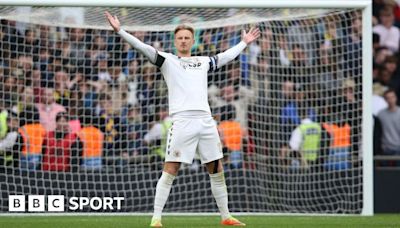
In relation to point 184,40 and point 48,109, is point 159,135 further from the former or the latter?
point 184,40

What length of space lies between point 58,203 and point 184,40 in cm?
413

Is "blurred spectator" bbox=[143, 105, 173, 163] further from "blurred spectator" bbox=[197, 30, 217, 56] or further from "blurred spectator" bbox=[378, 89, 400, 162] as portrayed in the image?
"blurred spectator" bbox=[378, 89, 400, 162]

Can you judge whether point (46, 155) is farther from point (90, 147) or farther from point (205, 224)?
point (205, 224)

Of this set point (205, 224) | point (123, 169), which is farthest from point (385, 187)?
point (205, 224)

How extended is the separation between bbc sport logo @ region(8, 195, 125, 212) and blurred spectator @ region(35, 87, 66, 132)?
1.12 meters

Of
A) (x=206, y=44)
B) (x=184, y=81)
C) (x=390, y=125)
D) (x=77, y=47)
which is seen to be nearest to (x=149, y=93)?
(x=206, y=44)

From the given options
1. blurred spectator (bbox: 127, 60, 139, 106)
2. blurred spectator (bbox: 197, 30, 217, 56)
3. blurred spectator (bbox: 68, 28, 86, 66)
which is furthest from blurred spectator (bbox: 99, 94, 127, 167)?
blurred spectator (bbox: 197, 30, 217, 56)

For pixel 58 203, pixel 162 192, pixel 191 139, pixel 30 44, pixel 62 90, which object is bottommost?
pixel 58 203

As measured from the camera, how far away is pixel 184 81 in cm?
1041

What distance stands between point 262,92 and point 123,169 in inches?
90.2

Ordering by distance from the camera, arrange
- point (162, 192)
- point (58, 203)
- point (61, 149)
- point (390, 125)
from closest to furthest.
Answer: point (162, 192), point (58, 203), point (61, 149), point (390, 125)

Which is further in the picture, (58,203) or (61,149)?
(61,149)

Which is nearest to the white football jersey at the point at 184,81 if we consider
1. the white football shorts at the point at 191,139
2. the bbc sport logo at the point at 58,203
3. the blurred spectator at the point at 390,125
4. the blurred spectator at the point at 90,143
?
the white football shorts at the point at 191,139

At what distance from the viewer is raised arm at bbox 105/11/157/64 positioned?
1013cm
